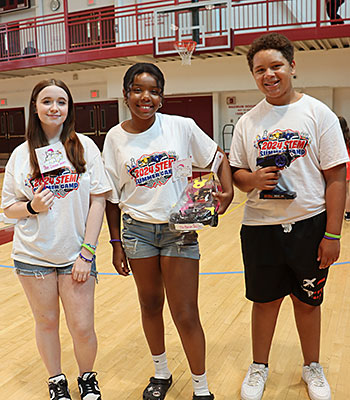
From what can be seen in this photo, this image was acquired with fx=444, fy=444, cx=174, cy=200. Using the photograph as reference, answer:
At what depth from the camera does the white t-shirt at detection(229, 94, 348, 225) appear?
202cm

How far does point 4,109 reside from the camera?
1769 centimetres

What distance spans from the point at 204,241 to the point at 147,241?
3693mm

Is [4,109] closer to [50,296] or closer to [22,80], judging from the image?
[22,80]

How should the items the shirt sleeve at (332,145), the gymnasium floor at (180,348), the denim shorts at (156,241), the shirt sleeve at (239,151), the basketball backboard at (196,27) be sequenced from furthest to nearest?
1. the basketball backboard at (196,27)
2. the gymnasium floor at (180,348)
3. the shirt sleeve at (239,151)
4. the denim shorts at (156,241)
5. the shirt sleeve at (332,145)

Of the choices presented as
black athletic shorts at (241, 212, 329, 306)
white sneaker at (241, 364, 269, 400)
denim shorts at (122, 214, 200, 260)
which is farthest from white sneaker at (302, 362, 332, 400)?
denim shorts at (122, 214, 200, 260)

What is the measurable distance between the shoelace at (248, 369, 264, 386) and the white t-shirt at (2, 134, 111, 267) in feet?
3.72

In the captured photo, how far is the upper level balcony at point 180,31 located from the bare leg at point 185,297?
8.82 meters

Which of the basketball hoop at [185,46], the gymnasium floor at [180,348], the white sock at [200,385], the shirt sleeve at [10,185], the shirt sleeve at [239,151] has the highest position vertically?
the basketball hoop at [185,46]

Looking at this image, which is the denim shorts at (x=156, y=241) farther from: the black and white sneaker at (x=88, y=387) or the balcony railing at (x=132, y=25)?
the balcony railing at (x=132, y=25)

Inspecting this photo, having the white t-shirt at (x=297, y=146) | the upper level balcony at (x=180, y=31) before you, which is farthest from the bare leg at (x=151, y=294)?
the upper level balcony at (x=180, y=31)

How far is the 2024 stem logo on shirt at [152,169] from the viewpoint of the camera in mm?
2084

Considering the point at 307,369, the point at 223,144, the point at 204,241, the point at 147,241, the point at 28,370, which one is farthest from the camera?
the point at 223,144

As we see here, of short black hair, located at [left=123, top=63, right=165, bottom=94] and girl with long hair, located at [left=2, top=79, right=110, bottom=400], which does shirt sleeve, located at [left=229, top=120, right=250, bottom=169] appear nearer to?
short black hair, located at [left=123, top=63, right=165, bottom=94]

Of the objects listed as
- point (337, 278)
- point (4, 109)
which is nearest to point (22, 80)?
point (4, 109)
